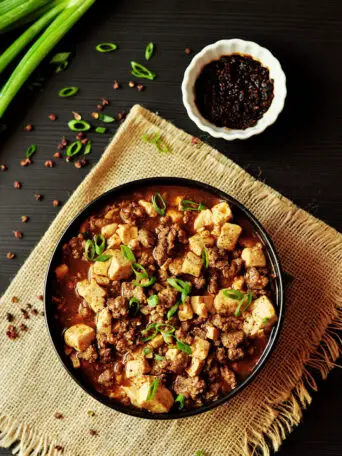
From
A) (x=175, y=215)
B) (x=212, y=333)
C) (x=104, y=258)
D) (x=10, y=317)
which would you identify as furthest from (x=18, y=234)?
(x=212, y=333)

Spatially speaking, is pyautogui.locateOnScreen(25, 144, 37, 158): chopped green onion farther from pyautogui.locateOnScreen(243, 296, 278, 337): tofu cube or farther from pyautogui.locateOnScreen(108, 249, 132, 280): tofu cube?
pyautogui.locateOnScreen(243, 296, 278, 337): tofu cube

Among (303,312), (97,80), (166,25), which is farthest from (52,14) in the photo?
(303,312)

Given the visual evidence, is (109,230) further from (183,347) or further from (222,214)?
(183,347)

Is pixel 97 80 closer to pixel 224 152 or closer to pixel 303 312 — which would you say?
pixel 224 152

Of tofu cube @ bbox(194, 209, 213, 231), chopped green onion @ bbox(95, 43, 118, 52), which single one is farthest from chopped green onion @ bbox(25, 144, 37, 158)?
tofu cube @ bbox(194, 209, 213, 231)

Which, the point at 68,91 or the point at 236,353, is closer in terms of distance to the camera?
the point at 236,353
